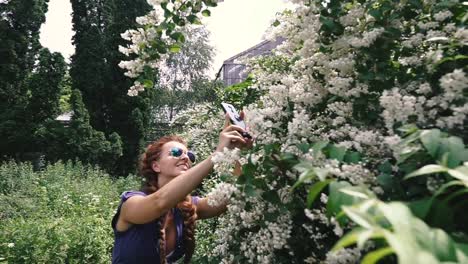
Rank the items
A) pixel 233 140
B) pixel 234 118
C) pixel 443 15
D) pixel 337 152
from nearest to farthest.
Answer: pixel 337 152, pixel 443 15, pixel 233 140, pixel 234 118

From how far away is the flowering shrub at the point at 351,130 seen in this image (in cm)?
86

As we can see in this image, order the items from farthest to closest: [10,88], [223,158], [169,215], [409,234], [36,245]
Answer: [10,88] < [36,245] < [169,215] < [223,158] < [409,234]

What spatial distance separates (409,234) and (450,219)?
269 millimetres

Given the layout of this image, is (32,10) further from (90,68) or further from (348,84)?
(348,84)

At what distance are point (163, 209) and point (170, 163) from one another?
36 centimetres

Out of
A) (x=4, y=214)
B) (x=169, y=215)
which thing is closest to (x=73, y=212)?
(x=4, y=214)

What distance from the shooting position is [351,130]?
1.20 metres

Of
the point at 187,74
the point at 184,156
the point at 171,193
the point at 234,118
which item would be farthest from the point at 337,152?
the point at 187,74

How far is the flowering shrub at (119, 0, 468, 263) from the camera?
2.81 feet

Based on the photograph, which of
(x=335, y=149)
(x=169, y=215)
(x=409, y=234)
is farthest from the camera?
(x=169, y=215)

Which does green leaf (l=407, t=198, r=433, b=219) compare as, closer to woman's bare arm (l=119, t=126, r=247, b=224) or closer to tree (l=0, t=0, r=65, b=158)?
woman's bare arm (l=119, t=126, r=247, b=224)

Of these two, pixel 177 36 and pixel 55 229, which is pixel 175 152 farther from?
pixel 55 229

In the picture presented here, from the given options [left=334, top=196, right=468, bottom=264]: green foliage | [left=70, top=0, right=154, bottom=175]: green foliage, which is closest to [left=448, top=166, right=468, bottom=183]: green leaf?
[left=334, top=196, right=468, bottom=264]: green foliage

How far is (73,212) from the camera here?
22.0 ft
